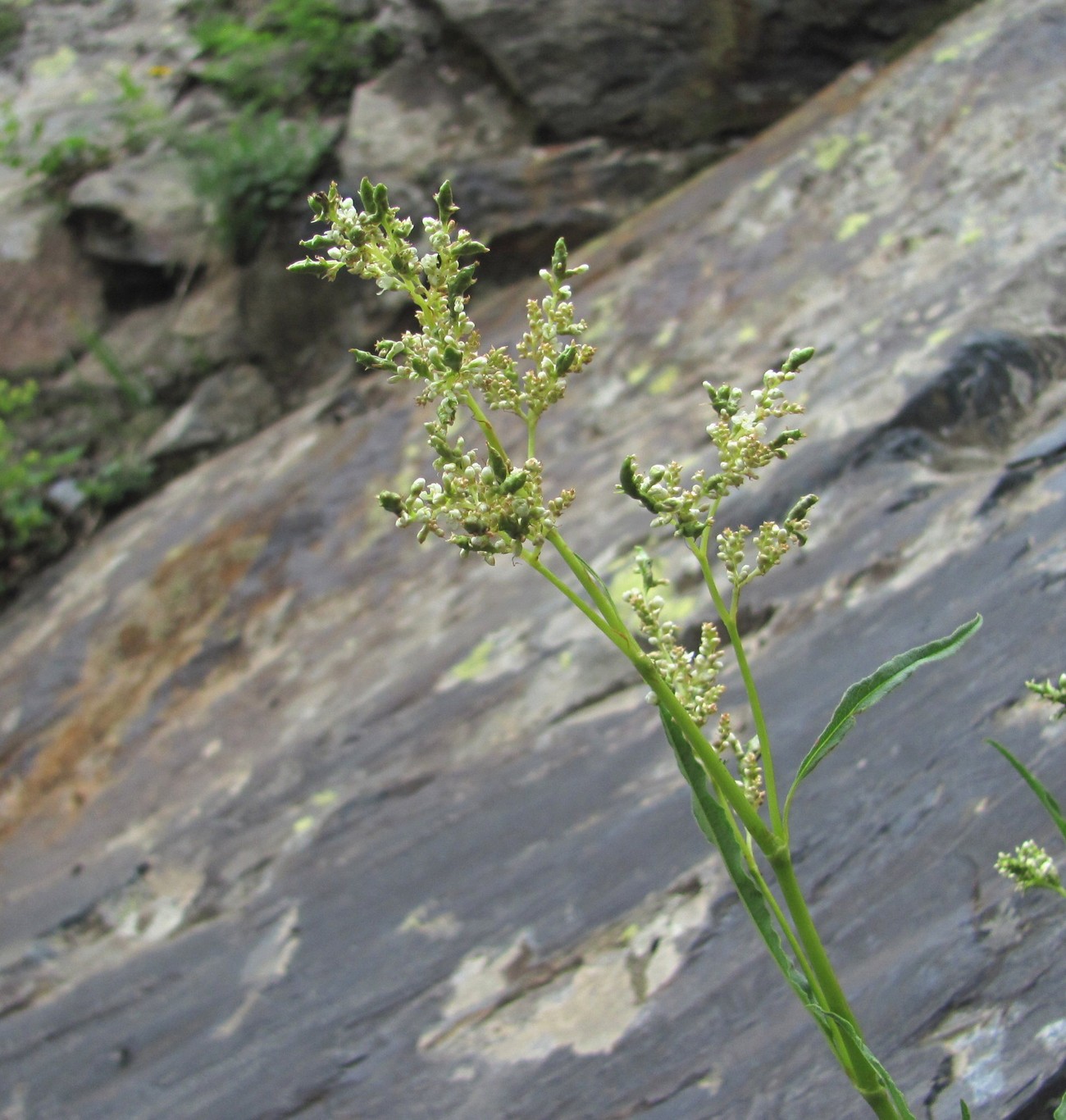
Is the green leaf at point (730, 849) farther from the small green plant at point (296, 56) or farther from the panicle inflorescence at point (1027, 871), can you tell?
the small green plant at point (296, 56)

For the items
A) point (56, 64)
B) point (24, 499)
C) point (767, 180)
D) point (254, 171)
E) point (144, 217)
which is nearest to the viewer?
point (767, 180)

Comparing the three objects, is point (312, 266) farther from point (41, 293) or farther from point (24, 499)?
point (41, 293)

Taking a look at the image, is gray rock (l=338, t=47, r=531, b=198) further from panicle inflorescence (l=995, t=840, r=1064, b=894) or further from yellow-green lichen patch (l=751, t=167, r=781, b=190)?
panicle inflorescence (l=995, t=840, r=1064, b=894)

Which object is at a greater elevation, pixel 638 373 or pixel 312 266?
pixel 638 373

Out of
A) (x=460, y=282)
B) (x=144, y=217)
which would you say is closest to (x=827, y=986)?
(x=460, y=282)

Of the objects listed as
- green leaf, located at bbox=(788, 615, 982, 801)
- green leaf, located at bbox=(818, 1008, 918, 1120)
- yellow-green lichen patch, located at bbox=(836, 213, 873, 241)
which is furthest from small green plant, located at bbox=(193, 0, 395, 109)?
green leaf, located at bbox=(818, 1008, 918, 1120)

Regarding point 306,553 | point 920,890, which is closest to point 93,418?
point 306,553

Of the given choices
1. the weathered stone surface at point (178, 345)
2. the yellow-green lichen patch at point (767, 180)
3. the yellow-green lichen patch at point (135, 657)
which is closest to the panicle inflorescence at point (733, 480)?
the yellow-green lichen patch at point (135, 657)
